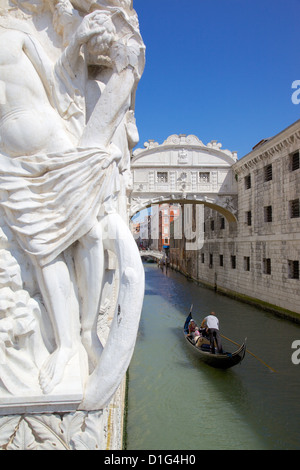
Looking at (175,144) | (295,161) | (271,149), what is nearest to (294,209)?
(295,161)

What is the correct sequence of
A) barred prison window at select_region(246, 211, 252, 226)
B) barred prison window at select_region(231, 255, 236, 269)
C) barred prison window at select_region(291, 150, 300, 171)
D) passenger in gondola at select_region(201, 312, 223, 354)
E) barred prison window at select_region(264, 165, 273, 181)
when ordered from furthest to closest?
1. barred prison window at select_region(231, 255, 236, 269)
2. barred prison window at select_region(246, 211, 252, 226)
3. barred prison window at select_region(264, 165, 273, 181)
4. barred prison window at select_region(291, 150, 300, 171)
5. passenger in gondola at select_region(201, 312, 223, 354)

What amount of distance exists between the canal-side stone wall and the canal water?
1.89m

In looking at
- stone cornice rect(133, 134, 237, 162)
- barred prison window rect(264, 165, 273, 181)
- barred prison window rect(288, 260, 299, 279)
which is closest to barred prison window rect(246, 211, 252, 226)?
barred prison window rect(264, 165, 273, 181)

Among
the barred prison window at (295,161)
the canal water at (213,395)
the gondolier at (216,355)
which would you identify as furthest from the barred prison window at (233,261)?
the gondolier at (216,355)

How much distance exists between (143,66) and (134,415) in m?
4.23

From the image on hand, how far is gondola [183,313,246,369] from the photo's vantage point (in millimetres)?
5750

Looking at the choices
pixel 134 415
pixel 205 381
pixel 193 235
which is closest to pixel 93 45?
pixel 134 415

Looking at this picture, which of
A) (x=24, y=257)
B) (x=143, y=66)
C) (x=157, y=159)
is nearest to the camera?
(x=24, y=257)

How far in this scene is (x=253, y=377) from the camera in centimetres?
585

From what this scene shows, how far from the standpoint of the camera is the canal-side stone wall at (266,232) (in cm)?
984

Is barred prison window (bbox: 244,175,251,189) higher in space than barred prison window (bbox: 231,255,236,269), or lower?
higher

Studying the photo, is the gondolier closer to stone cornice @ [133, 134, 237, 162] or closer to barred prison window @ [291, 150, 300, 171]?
barred prison window @ [291, 150, 300, 171]
